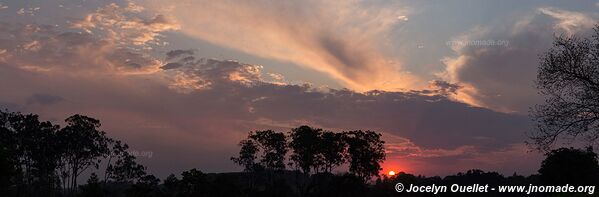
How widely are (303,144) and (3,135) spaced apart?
5501 cm

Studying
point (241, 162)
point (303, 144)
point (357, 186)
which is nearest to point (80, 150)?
point (241, 162)

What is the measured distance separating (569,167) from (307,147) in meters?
46.0

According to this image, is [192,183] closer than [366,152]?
Yes

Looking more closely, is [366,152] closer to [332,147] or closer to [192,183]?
[332,147]

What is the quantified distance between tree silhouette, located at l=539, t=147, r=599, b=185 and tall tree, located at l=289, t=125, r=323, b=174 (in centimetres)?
4067

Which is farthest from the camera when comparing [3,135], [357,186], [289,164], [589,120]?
[289,164]

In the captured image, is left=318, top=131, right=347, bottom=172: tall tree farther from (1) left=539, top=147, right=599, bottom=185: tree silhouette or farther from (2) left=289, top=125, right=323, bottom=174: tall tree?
(1) left=539, top=147, right=599, bottom=185: tree silhouette

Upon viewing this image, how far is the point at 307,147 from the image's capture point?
330 ft

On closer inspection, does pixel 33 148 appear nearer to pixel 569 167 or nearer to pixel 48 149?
pixel 48 149

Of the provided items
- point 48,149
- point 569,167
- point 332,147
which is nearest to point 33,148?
point 48,149

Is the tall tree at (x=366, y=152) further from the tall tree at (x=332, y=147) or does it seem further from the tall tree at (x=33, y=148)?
the tall tree at (x=33, y=148)

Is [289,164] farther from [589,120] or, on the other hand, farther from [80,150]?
[589,120]

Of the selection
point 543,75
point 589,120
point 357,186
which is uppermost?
point 543,75

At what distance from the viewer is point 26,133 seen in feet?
309
